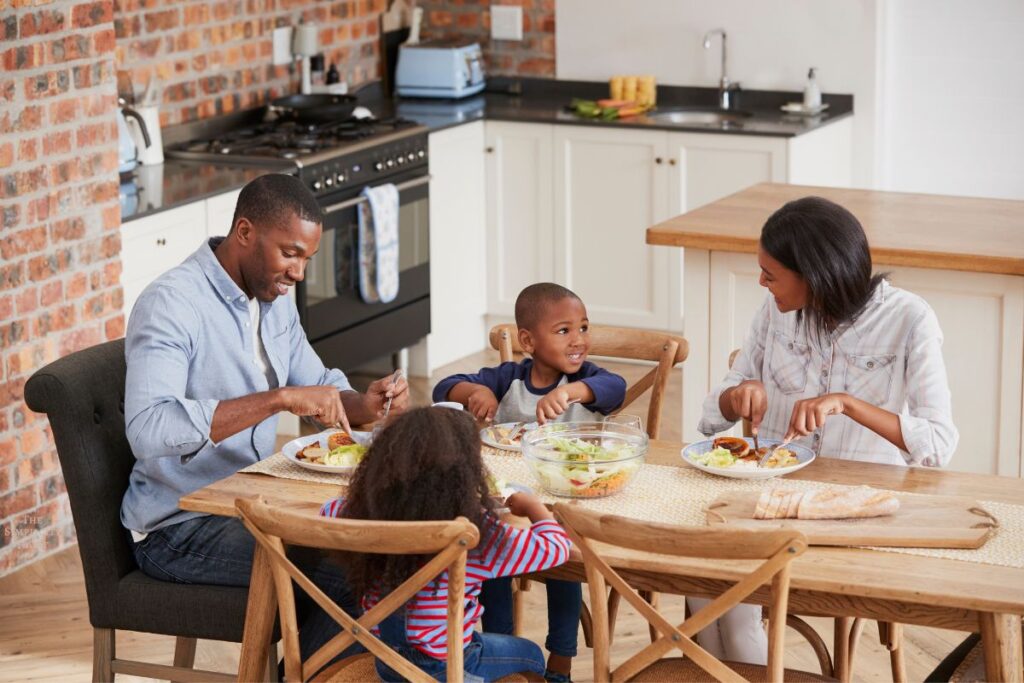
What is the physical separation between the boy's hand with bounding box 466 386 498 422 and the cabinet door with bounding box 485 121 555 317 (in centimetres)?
293

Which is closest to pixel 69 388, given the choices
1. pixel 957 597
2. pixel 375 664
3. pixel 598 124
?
pixel 375 664

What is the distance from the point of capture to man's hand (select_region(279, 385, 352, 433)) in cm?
277

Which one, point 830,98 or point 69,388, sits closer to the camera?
point 69,388

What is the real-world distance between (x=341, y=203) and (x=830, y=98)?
2.12 metres

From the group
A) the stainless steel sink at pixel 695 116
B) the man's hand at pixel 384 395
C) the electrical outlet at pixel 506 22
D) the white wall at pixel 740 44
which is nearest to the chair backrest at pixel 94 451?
the man's hand at pixel 384 395

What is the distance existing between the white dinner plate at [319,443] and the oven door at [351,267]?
2093 millimetres

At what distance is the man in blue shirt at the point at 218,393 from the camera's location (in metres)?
2.77

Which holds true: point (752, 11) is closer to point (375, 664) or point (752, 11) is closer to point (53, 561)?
point (53, 561)

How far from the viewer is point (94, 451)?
285 centimetres

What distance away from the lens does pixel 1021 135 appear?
5992 mm

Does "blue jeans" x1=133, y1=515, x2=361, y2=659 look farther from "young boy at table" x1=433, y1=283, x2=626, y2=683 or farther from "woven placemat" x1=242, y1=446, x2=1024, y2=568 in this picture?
"young boy at table" x1=433, y1=283, x2=626, y2=683

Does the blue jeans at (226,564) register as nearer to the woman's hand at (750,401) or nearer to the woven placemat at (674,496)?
the woven placemat at (674,496)

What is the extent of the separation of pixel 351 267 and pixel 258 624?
286cm

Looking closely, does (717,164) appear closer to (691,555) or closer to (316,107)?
(316,107)
